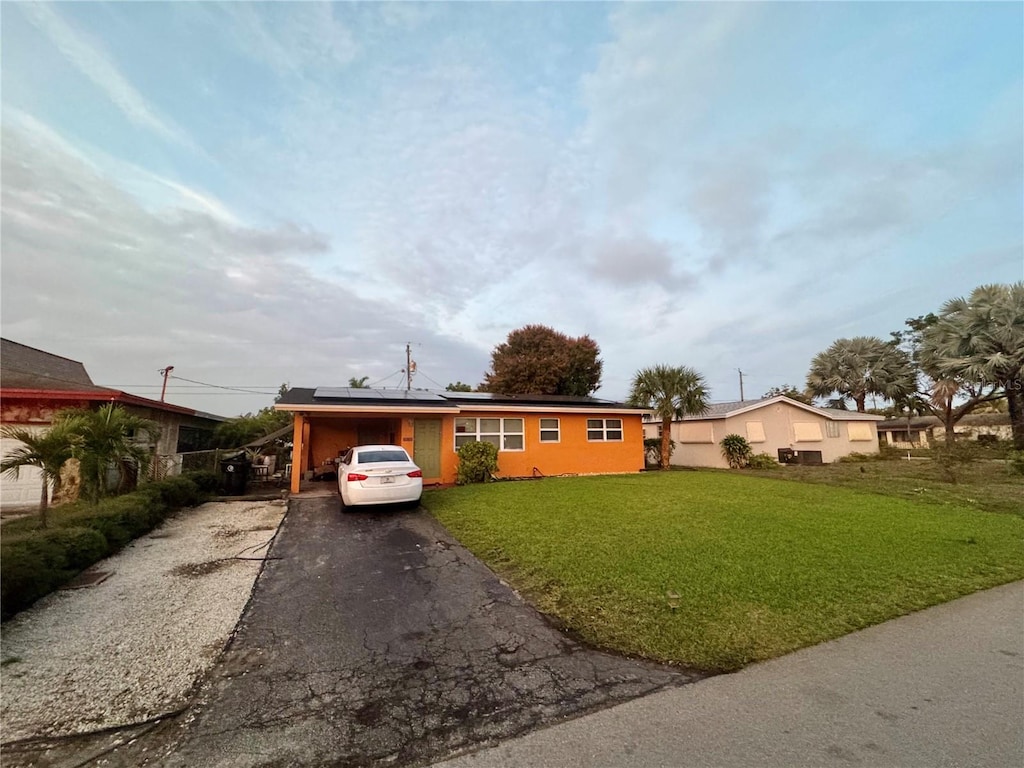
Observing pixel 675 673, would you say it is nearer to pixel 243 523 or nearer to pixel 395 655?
pixel 395 655

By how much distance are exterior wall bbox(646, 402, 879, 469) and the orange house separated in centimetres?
629

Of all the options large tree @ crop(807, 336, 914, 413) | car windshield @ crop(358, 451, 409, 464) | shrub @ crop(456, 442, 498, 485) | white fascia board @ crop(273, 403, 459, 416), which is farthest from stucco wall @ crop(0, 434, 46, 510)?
large tree @ crop(807, 336, 914, 413)

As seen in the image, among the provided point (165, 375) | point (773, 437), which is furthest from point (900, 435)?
point (165, 375)

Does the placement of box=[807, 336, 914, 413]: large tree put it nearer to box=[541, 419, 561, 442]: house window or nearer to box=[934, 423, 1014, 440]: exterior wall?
box=[934, 423, 1014, 440]: exterior wall

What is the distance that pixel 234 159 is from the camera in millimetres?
9680

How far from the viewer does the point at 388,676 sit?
3.24 m

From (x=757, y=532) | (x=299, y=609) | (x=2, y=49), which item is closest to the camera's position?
(x=299, y=609)

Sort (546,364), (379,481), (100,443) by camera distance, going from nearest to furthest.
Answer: (100,443) → (379,481) → (546,364)

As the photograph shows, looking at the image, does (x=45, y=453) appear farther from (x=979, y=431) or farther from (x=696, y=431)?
(x=979, y=431)

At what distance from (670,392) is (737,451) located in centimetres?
545

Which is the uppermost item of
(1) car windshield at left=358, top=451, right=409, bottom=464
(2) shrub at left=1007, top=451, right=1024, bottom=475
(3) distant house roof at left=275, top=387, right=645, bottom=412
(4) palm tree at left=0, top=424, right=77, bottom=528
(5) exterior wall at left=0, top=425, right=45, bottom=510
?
(3) distant house roof at left=275, top=387, right=645, bottom=412

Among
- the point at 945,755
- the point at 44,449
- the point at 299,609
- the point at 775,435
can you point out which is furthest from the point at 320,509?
the point at 775,435

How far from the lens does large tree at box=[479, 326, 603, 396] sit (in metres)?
29.0

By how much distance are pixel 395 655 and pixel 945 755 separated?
3.49 meters
